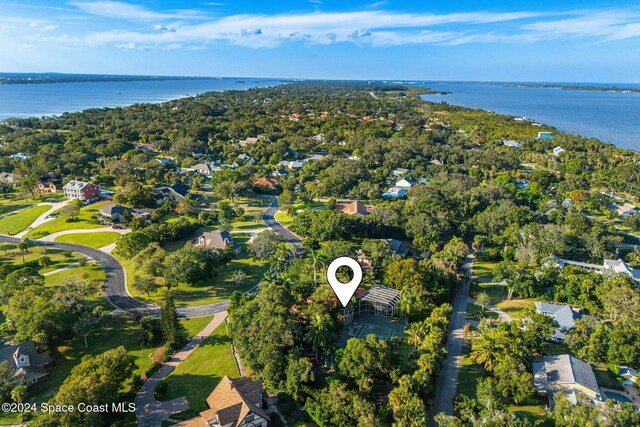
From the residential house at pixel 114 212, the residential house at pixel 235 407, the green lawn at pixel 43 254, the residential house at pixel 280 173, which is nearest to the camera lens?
the residential house at pixel 235 407

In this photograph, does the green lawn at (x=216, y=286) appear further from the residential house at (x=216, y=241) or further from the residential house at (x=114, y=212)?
the residential house at (x=114, y=212)

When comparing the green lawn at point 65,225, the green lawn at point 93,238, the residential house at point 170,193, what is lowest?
the green lawn at point 93,238

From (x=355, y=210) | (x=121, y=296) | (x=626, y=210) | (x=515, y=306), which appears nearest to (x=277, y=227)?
(x=355, y=210)

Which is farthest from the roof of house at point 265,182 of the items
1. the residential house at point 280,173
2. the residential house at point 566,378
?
the residential house at point 566,378

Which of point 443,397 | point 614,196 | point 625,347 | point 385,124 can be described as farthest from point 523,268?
point 385,124

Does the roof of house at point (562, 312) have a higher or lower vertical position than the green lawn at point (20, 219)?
lower

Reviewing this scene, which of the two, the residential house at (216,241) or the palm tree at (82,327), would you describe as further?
the residential house at (216,241)

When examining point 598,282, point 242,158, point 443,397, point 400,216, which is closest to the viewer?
point 443,397

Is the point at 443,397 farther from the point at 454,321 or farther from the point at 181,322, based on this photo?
the point at 181,322
